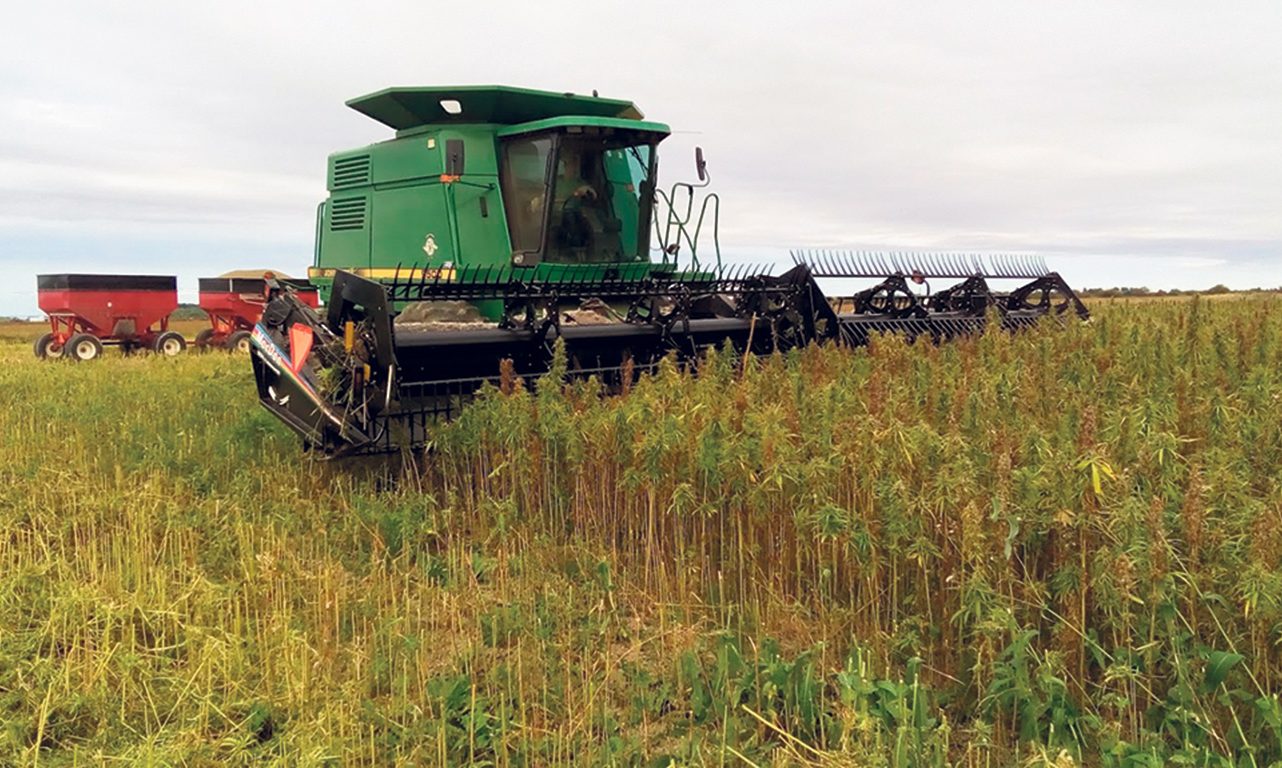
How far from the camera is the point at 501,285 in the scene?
507 centimetres

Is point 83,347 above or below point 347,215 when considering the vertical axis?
below

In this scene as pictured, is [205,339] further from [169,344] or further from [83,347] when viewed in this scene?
[83,347]

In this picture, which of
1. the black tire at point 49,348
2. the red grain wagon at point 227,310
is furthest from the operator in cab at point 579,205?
the black tire at point 49,348

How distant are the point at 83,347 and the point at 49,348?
47.6 inches

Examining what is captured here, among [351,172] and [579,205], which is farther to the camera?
[351,172]

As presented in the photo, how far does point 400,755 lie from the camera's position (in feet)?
7.39

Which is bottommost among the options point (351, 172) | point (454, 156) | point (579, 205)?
point (579, 205)

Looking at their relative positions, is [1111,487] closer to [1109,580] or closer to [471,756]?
[1109,580]

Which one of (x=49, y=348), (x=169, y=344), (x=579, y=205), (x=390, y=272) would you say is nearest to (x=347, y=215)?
(x=390, y=272)

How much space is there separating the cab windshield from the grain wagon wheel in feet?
37.7

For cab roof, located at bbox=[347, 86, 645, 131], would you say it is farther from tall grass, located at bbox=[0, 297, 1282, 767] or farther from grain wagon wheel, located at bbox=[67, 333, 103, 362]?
grain wagon wheel, located at bbox=[67, 333, 103, 362]

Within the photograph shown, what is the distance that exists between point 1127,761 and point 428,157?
6.26 meters

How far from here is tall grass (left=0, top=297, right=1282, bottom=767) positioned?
2234mm

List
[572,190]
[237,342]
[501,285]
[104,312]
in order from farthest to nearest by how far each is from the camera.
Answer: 1. [237,342]
2. [104,312]
3. [572,190]
4. [501,285]
